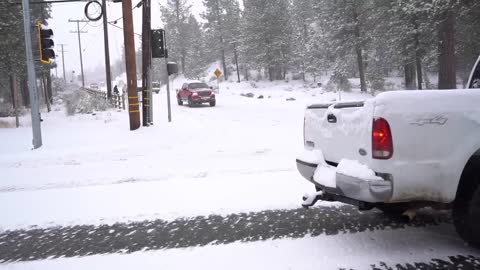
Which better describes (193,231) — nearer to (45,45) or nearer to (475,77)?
(475,77)

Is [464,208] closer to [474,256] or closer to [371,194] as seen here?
[474,256]

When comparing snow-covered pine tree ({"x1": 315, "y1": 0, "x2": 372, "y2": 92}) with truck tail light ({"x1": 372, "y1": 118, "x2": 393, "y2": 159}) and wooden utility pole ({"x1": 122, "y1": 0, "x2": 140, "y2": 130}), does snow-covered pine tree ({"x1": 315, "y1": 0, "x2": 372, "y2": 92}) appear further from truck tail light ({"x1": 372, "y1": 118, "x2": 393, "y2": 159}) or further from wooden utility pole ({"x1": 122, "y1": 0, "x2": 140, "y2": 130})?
truck tail light ({"x1": 372, "y1": 118, "x2": 393, "y2": 159})

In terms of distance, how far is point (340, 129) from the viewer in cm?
429

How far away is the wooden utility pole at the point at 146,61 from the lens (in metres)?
15.6

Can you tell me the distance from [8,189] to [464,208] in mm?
7738

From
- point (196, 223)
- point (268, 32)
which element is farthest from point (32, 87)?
point (268, 32)

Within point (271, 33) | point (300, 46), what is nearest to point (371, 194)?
point (271, 33)

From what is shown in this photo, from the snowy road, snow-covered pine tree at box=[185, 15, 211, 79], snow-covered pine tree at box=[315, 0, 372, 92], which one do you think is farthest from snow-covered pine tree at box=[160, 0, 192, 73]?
the snowy road

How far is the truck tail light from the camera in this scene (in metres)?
3.63

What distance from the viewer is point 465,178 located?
148 inches

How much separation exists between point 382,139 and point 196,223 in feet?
8.93

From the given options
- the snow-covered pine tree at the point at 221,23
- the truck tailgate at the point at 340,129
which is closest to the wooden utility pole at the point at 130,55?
the truck tailgate at the point at 340,129

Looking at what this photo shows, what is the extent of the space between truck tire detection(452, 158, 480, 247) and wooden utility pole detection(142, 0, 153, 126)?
13.1 m

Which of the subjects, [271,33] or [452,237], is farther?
[271,33]
